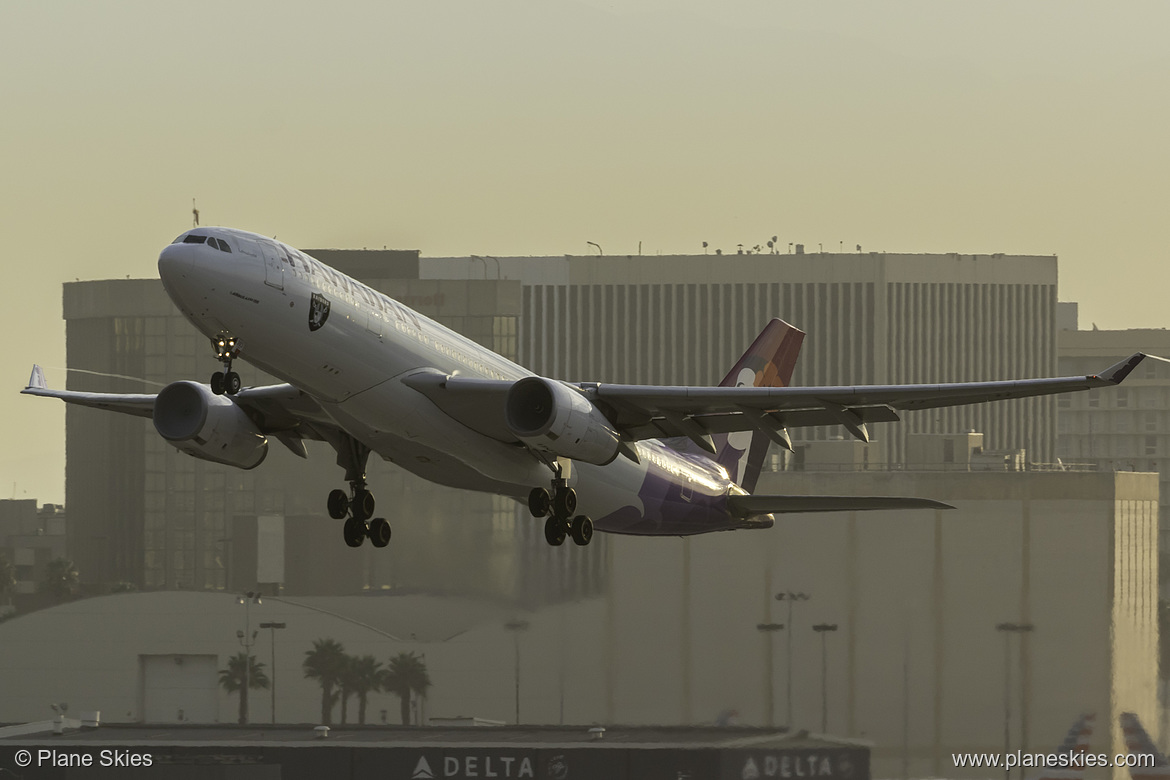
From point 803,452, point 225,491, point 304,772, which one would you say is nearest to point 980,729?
point 803,452

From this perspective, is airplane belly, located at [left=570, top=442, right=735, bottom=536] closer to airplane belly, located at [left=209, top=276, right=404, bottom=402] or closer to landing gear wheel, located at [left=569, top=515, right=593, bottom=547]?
landing gear wheel, located at [left=569, top=515, right=593, bottom=547]

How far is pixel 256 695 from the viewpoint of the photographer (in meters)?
137

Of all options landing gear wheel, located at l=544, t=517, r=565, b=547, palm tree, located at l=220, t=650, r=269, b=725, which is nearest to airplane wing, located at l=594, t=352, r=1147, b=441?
landing gear wheel, located at l=544, t=517, r=565, b=547

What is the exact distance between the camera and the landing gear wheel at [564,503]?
152 feet

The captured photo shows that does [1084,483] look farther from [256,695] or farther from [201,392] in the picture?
[201,392]

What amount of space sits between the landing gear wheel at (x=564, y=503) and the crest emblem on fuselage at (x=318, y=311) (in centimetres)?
858

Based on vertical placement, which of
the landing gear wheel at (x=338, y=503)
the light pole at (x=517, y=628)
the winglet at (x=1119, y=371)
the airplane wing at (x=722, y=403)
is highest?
the winglet at (x=1119, y=371)

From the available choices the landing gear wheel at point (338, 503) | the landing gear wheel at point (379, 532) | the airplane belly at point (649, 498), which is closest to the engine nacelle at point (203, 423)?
the landing gear wheel at point (338, 503)

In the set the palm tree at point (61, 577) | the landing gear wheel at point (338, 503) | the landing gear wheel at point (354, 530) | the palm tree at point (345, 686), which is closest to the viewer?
the landing gear wheel at point (338, 503)

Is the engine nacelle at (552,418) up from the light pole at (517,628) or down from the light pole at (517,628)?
up

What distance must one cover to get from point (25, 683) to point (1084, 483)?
76.1 m

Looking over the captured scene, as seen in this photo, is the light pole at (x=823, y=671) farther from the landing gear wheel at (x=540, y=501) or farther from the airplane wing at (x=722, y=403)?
the landing gear wheel at (x=540, y=501)

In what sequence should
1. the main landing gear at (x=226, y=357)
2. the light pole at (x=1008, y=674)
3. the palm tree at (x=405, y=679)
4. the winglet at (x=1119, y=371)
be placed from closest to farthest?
the winglet at (x=1119, y=371) < the main landing gear at (x=226, y=357) < the light pole at (x=1008, y=674) < the palm tree at (x=405, y=679)

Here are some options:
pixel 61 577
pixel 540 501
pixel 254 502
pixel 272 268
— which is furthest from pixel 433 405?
pixel 61 577
